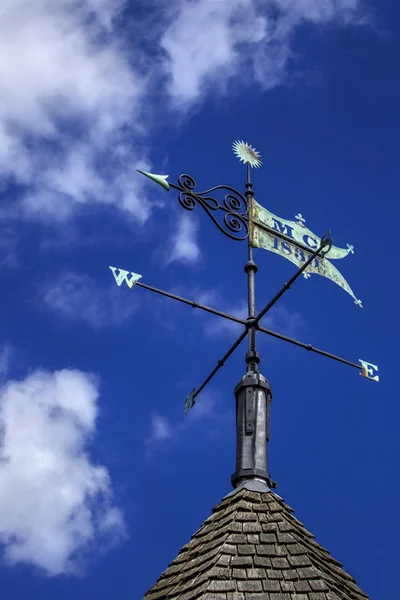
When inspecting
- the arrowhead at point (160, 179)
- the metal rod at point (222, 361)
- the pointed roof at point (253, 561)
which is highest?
the arrowhead at point (160, 179)

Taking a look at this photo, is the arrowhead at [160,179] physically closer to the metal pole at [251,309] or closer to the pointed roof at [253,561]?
the metal pole at [251,309]

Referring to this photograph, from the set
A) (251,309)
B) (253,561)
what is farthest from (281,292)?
(253,561)

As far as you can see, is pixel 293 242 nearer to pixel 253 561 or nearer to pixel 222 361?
pixel 222 361

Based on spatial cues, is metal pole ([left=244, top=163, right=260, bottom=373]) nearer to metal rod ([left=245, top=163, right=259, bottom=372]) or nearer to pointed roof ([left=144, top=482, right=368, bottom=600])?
metal rod ([left=245, top=163, right=259, bottom=372])

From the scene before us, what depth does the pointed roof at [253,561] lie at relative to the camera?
4707 mm

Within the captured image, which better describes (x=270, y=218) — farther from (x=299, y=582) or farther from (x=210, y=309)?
(x=299, y=582)

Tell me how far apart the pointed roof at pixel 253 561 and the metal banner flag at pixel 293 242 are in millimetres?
2643

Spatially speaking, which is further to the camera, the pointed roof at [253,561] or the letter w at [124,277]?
the letter w at [124,277]

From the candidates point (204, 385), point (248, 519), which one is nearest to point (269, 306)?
point (204, 385)

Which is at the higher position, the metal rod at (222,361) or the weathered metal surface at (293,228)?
the weathered metal surface at (293,228)

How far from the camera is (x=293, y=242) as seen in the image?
805cm

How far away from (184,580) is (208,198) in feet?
12.2

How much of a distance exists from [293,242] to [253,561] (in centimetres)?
383

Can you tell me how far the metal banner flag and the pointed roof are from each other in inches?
104
